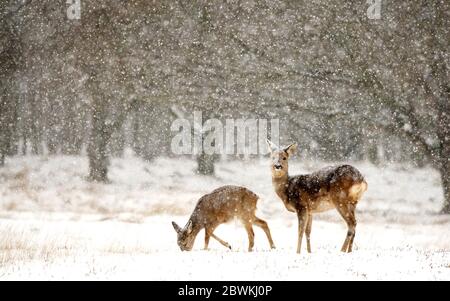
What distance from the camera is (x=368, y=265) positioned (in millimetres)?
10070

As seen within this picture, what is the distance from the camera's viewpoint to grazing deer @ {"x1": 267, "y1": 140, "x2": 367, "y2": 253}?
11.4 metres

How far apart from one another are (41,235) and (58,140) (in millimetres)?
29930

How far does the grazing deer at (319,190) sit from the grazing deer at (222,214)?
91cm

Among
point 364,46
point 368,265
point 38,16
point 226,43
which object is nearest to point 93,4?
point 38,16

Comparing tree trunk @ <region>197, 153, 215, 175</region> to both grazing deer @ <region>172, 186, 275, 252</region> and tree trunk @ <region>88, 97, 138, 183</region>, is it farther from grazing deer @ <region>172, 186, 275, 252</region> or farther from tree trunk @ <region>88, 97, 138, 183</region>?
grazing deer @ <region>172, 186, 275, 252</region>

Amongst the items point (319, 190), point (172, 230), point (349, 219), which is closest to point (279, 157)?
point (319, 190)

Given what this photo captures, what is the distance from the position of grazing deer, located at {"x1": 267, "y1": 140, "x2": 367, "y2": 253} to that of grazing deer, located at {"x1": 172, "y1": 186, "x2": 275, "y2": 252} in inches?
35.9

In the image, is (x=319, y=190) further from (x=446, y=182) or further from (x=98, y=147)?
(x=98, y=147)

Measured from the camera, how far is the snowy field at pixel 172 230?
973 cm

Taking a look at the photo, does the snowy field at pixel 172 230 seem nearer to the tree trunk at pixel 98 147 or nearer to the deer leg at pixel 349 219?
the deer leg at pixel 349 219

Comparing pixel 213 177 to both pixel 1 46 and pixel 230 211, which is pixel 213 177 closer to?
pixel 1 46

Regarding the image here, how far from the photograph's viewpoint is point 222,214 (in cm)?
1287

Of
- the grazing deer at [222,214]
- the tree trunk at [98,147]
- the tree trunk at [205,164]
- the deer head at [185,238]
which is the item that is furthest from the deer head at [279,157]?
the tree trunk at [205,164]

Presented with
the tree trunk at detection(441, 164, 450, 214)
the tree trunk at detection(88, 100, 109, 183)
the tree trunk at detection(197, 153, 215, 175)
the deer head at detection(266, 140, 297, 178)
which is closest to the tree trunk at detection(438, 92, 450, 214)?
the tree trunk at detection(441, 164, 450, 214)
